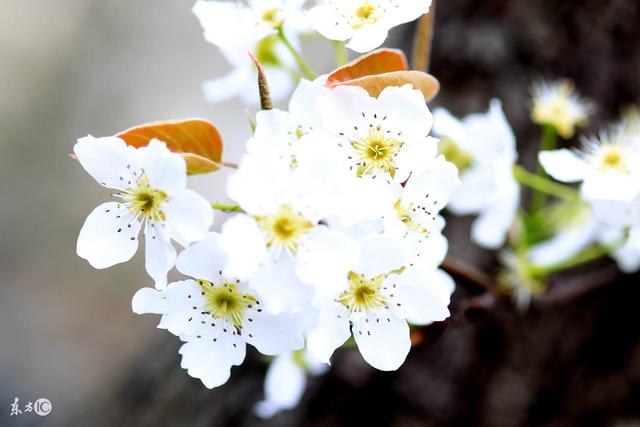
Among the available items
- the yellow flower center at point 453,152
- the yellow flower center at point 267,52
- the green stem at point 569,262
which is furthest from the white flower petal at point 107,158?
the green stem at point 569,262

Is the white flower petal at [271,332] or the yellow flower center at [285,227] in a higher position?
the yellow flower center at [285,227]

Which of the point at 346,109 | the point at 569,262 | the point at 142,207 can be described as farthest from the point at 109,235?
the point at 569,262

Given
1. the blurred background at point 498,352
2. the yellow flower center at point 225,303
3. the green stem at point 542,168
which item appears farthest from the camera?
the blurred background at point 498,352

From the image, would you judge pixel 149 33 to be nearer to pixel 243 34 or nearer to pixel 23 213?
pixel 23 213

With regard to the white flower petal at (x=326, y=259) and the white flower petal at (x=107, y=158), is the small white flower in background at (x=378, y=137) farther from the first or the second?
the white flower petal at (x=107, y=158)

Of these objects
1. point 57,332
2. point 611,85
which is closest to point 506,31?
point 611,85

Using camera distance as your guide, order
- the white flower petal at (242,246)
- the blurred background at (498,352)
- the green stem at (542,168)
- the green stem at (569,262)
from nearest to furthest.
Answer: the white flower petal at (242,246), the green stem at (569,262), the green stem at (542,168), the blurred background at (498,352)

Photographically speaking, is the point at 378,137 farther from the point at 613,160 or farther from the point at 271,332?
the point at 613,160
